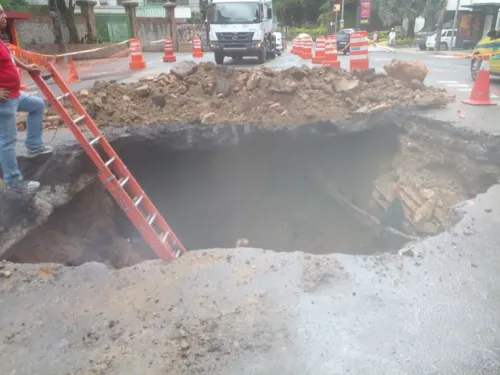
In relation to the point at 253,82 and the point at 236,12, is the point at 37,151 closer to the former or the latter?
the point at 253,82

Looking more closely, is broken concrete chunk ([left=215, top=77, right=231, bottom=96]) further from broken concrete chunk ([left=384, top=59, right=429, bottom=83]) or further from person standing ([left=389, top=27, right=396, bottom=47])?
person standing ([left=389, top=27, right=396, bottom=47])

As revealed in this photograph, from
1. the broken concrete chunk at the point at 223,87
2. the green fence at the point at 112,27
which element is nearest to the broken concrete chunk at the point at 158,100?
the broken concrete chunk at the point at 223,87

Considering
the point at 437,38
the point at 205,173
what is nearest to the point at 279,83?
the point at 205,173

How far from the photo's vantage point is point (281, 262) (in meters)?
3.25

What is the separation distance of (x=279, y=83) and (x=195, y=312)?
→ 19.2ft

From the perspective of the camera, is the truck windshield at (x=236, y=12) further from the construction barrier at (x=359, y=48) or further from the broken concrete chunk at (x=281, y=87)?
the broken concrete chunk at (x=281, y=87)

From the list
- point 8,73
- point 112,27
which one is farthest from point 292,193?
point 112,27

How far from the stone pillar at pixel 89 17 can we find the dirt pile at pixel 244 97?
821 inches

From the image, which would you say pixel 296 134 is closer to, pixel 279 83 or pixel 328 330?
pixel 279 83

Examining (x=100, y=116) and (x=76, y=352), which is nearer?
(x=76, y=352)

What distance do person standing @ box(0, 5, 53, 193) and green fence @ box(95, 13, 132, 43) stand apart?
2567 centimetres

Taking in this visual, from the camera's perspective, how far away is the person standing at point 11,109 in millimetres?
3932

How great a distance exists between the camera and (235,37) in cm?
1560

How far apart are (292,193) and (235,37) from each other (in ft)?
30.9
